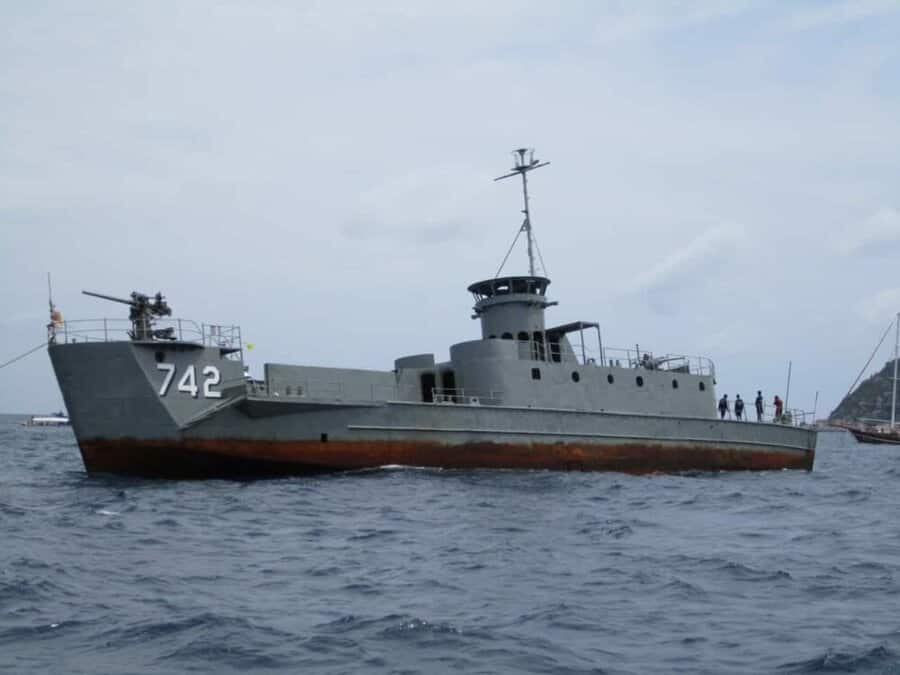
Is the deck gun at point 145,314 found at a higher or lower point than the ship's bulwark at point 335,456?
higher

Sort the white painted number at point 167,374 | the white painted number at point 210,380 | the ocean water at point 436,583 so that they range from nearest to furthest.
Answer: the ocean water at point 436,583 → the white painted number at point 167,374 → the white painted number at point 210,380

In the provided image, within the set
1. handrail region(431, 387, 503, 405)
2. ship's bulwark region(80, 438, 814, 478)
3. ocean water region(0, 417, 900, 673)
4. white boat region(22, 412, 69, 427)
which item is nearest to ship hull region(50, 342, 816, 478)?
ship's bulwark region(80, 438, 814, 478)

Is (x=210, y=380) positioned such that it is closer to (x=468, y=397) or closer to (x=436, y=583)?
(x=468, y=397)

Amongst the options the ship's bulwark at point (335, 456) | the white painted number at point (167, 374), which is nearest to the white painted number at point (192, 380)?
the white painted number at point (167, 374)

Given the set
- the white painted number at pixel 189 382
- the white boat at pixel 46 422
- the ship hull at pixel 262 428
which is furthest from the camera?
the white boat at pixel 46 422

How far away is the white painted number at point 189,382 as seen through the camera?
2186cm

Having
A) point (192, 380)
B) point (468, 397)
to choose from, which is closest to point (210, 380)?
point (192, 380)

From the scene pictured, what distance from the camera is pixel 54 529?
47.8 feet

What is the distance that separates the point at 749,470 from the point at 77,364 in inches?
841

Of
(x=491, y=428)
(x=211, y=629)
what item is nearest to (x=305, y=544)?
(x=211, y=629)

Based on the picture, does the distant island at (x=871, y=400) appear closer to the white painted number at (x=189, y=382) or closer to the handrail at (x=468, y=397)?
the handrail at (x=468, y=397)

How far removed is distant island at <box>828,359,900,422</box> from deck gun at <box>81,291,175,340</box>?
11260cm

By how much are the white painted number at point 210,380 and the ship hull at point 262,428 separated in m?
0.12

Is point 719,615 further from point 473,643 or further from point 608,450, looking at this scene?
point 608,450
